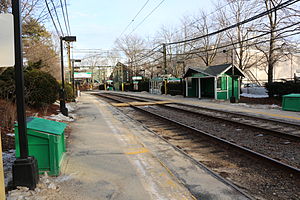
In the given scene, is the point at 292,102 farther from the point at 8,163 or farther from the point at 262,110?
the point at 8,163

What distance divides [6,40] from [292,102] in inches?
612

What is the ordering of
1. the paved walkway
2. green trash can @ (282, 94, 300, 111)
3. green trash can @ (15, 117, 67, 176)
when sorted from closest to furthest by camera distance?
the paved walkway, green trash can @ (15, 117, 67, 176), green trash can @ (282, 94, 300, 111)

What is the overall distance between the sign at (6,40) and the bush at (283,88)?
20.5 meters

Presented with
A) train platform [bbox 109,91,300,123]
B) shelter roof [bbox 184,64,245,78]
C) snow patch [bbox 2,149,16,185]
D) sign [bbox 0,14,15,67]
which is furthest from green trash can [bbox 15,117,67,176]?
A: shelter roof [bbox 184,64,245,78]

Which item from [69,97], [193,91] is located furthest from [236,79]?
[69,97]

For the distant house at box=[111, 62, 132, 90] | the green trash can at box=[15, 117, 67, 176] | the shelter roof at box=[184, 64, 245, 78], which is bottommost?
the green trash can at box=[15, 117, 67, 176]

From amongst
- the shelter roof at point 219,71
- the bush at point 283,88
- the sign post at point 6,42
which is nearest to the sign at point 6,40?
the sign post at point 6,42

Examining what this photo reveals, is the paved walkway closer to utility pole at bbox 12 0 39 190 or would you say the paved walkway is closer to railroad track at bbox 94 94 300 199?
utility pole at bbox 12 0 39 190

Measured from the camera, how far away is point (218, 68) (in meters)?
25.1

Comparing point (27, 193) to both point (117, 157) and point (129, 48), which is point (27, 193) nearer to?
point (117, 157)

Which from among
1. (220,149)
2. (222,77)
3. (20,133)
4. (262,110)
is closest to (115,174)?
(20,133)

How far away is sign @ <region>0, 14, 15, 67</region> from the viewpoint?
2564 millimetres

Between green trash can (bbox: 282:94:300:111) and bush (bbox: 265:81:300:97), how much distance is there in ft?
15.9

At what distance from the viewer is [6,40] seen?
2578mm
